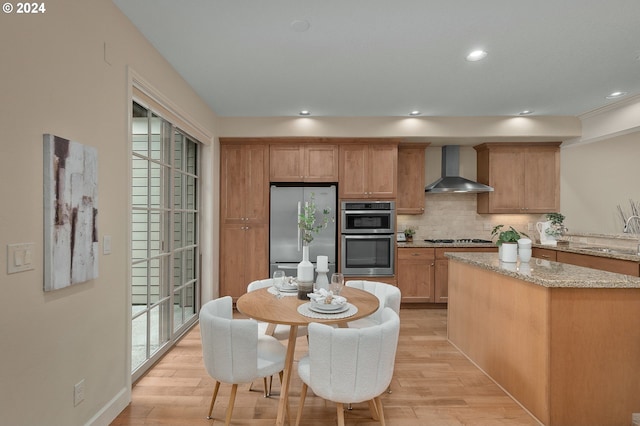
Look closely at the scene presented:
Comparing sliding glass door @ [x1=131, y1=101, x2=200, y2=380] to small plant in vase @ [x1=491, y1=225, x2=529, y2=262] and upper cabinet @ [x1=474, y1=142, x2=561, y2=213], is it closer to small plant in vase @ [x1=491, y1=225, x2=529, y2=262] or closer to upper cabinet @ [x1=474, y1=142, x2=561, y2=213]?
small plant in vase @ [x1=491, y1=225, x2=529, y2=262]

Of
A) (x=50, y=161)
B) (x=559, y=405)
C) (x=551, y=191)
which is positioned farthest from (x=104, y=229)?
(x=551, y=191)

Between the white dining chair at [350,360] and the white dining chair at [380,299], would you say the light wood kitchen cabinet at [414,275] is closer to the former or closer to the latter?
the white dining chair at [380,299]

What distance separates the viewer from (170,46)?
254 cm

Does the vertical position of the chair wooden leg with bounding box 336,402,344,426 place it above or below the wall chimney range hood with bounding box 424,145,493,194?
below

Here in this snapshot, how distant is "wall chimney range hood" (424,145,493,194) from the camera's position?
462 cm

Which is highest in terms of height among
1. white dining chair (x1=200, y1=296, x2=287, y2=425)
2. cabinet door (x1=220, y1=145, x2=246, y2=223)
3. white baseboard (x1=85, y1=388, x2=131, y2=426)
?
cabinet door (x1=220, y1=145, x2=246, y2=223)

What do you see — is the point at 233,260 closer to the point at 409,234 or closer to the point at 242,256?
the point at 242,256

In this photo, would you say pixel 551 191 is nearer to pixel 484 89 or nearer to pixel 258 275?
pixel 484 89

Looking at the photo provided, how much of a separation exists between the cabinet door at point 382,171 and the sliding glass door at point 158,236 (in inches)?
92.9

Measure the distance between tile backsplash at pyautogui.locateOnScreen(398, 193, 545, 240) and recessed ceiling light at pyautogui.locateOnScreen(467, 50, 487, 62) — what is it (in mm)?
2617

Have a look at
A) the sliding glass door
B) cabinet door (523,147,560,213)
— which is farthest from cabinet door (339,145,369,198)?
cabinet door (523,147,560,213)

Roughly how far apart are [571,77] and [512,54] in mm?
962

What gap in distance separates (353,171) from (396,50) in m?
1.98

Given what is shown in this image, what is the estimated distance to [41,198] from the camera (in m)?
1.48
